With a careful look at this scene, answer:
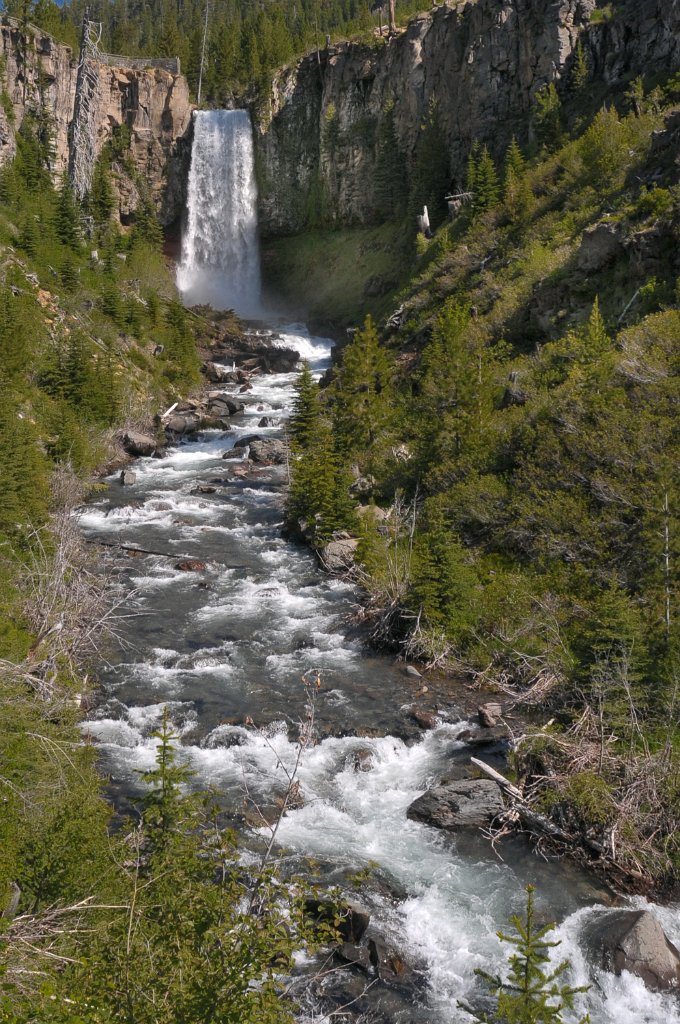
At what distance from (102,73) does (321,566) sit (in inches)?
2235

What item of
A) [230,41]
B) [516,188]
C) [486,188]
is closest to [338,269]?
[486,188]

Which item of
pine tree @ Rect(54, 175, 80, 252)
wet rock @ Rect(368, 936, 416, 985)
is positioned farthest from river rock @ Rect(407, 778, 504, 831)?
pine tree @ Rect(54, 175, 80, 252)

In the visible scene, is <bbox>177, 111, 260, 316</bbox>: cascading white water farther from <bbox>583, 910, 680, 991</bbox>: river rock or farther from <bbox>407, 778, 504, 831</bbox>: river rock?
<bbox>583, 910, 680, 991</bbox>: river rock

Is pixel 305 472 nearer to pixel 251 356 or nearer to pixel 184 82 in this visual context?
pixel 251 356

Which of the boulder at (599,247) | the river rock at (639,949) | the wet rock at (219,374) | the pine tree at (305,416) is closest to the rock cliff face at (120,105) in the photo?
the wet rock at (219,374)

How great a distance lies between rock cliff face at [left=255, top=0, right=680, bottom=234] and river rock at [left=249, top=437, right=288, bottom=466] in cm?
2515

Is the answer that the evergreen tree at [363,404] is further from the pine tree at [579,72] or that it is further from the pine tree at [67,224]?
the pine tree at [67,224]

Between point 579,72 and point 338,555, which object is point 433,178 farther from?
point 338,555

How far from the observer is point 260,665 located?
16.3m

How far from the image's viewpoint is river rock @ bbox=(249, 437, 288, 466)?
32031 millimetres

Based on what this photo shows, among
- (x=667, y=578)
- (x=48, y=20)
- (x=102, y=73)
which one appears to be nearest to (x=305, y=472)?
(x=667, y=578)

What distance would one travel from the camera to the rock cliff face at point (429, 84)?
3959 centimetres

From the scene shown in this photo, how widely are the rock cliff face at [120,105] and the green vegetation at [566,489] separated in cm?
3942

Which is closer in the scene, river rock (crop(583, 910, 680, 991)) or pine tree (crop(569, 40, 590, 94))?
river rock (crop(583, 910, 680, 991))
